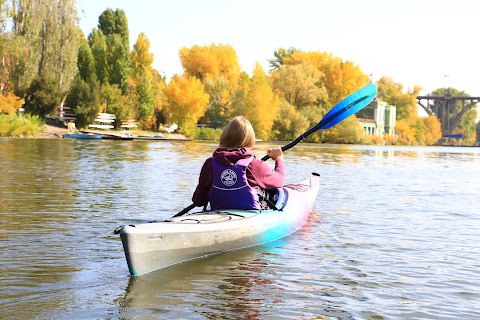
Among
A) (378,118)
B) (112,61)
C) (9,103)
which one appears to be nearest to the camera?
(9,103)

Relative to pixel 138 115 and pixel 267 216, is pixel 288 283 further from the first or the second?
pixel 138 115

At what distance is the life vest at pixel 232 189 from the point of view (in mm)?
6145

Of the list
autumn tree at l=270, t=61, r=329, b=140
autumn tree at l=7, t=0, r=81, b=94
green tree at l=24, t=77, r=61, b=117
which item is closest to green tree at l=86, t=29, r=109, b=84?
autumn tree at l=7, t=0, r=81, b=94

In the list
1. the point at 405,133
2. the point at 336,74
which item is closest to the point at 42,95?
the point at 336,74

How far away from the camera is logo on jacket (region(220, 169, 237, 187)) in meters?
6.15

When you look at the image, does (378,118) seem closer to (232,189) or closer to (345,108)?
(345,108)

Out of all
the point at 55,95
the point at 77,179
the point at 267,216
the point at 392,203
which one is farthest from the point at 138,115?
the point at 267,216

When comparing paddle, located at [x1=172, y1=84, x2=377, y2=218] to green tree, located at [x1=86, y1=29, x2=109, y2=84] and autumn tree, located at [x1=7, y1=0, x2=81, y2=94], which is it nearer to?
autumn tree, located at [x1=7, y1=0, x2=81, y2=94]

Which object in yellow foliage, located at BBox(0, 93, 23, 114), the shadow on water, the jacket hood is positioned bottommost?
the shadow on water

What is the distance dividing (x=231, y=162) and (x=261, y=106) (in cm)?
4746

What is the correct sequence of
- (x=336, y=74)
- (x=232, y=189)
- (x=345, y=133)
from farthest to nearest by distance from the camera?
1. (x=336, y=74)
2. (x=345, y=133)
3. (x=232, y=189)

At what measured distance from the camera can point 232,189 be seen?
20.7 ft

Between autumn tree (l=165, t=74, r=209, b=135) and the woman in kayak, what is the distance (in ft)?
147

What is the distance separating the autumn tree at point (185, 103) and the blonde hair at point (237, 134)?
4497 cm
